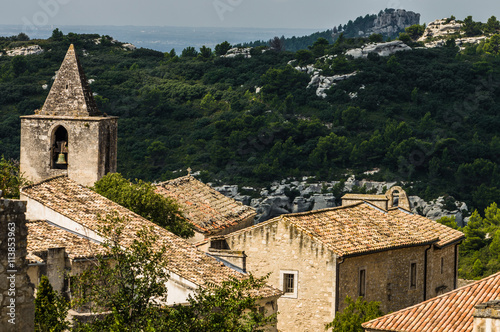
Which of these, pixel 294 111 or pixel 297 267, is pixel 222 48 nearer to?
pixel 294 111

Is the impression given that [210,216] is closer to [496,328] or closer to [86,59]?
[496,328]

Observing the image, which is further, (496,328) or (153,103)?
(153,103)

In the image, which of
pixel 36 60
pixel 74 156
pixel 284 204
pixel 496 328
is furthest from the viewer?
pixel 36 60

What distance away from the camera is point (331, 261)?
2258cm

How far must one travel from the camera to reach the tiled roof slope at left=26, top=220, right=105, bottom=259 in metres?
18.8

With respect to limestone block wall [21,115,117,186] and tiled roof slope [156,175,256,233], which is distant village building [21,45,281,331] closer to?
limestone block wall [21,115,117,186]

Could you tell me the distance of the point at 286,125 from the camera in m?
92.9

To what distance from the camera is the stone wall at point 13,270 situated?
33.3 feet

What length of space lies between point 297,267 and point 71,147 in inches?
354

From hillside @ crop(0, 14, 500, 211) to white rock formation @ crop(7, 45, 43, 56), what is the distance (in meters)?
0.98

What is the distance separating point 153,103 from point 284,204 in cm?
2137

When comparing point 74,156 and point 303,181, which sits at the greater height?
point 74,156


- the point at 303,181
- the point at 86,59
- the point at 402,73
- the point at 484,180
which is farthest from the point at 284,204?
the point at 86,59

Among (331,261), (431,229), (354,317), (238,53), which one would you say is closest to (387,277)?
(331,261)
